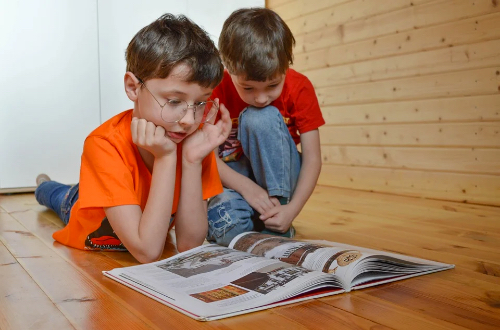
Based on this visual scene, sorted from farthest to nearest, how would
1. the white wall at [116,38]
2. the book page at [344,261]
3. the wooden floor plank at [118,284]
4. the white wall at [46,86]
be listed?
the white wall at [116,38]
the white wall at [46,86]
the book page at [344,261]
the wooden floor plank at [118,284]

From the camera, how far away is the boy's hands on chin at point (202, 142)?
1.29 m

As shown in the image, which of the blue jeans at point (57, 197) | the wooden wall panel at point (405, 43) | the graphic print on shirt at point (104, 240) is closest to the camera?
the graphic print on shirt at point (104, 240)

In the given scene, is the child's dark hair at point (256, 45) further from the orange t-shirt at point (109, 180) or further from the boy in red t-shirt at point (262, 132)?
the orange t-shirt at point (109, 180)

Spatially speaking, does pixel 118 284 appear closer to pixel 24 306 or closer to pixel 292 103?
A: pixel 24 306

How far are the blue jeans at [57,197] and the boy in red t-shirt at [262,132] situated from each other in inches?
22.3

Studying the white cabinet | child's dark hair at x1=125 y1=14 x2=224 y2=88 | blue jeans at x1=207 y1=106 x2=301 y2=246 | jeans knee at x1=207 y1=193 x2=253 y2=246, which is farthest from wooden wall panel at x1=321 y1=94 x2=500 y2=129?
child's dark hair at x1=125 y1=14 x2=224 y2=88

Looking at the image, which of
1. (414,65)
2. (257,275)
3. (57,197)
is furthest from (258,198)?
(414,65)

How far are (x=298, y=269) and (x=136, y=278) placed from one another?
0.33 m

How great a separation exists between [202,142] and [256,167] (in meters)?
0.37

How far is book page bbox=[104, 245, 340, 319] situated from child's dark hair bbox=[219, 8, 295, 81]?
51cm

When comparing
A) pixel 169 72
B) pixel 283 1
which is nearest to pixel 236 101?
pixel 169 72

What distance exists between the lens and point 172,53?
120 cm

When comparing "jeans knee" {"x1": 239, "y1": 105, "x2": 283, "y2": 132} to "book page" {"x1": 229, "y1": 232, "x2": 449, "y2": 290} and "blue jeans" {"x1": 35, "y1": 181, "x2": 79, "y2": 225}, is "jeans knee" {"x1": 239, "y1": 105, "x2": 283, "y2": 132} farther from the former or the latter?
"blue jeans" {"x1": 35, "y1": 181, "x2": 79, "y2": 225}

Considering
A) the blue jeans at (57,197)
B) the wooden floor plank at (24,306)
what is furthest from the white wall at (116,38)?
the wooden floor plank at (24,306)
